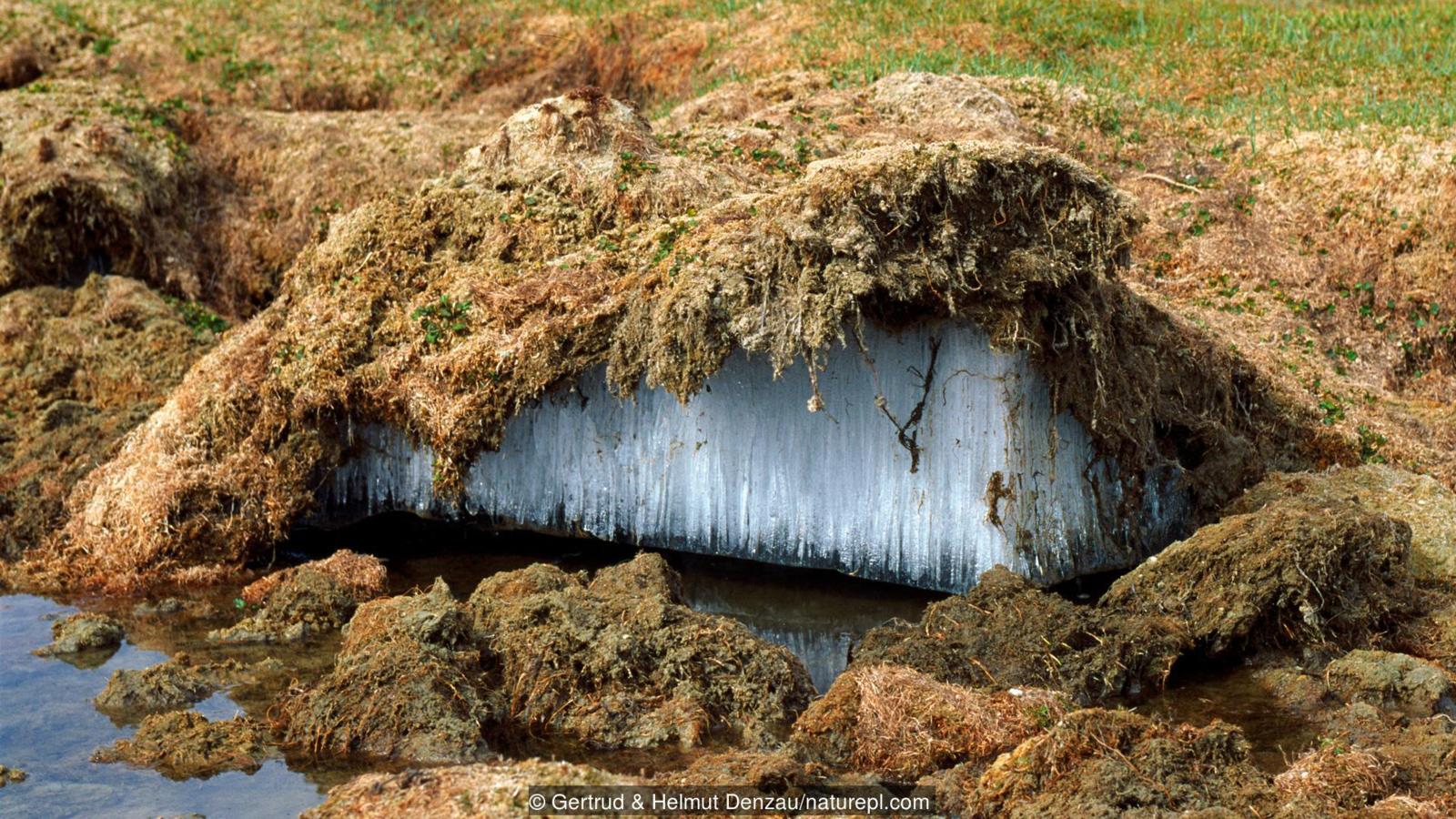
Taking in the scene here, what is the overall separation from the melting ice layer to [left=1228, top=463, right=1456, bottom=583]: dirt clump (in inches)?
31.5

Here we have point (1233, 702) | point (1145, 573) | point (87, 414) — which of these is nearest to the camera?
point (1233, 702)

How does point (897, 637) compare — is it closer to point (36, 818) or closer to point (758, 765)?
point (758, 765)

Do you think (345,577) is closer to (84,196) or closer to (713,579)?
(713,579)

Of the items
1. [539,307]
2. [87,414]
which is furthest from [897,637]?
[87,414]

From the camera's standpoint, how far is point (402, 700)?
387 inches

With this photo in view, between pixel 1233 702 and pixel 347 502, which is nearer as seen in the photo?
pixel 1233 702

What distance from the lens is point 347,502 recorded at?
46.2 feet

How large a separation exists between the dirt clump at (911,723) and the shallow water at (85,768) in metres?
2.93

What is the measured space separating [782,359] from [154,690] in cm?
475

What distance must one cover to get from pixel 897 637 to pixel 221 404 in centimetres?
643

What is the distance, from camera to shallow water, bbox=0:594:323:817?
9.02m

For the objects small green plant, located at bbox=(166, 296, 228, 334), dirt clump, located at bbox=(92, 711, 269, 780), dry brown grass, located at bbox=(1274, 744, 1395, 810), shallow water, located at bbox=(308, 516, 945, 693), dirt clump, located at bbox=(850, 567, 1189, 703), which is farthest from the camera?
small green plant, located at bbox=(166, 296, 228, 334)

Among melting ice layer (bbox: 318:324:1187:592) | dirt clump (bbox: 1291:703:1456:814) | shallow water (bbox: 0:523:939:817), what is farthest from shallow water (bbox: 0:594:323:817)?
dirt clump (bbox: 1291:703:1456:814)

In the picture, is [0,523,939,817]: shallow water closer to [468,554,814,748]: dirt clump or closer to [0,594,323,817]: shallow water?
[0,594,323,817]: shallow water
